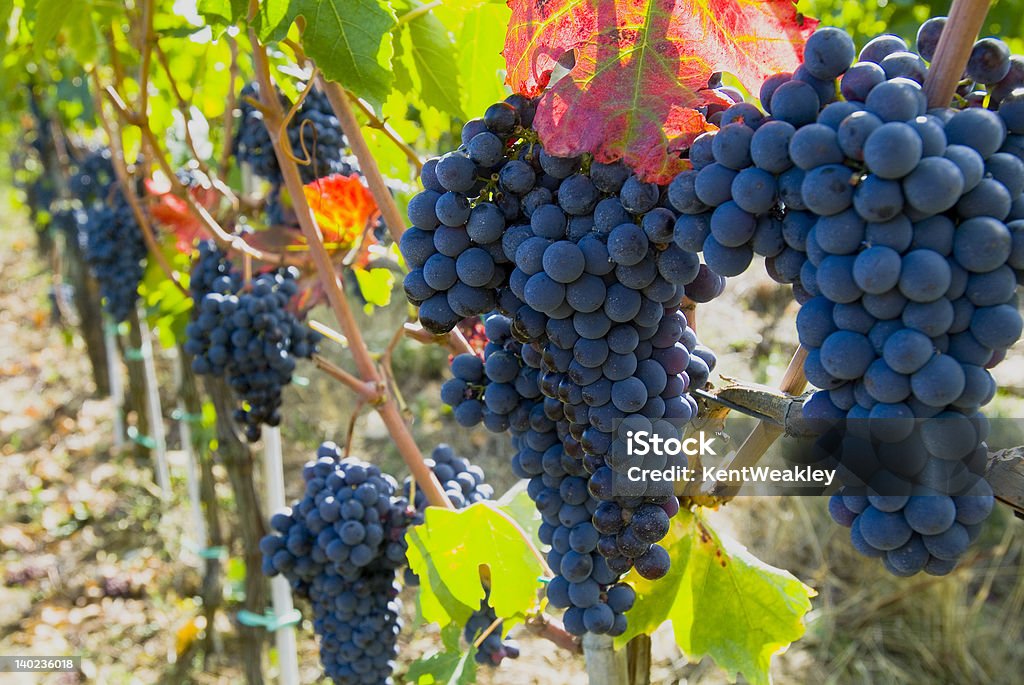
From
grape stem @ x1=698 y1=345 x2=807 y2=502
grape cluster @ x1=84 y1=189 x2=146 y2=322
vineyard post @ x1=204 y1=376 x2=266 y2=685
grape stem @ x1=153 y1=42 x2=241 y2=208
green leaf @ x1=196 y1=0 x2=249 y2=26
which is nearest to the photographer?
grape stem @ x1=698 y1=345 x2=807 y2=502

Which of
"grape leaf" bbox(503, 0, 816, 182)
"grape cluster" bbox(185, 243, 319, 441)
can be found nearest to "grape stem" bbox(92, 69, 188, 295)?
"grape cluster" bbox(185, 243, 319, 441)

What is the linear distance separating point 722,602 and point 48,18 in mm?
1333

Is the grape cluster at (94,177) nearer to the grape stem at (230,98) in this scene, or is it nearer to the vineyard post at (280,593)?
the grape stem at (230,98)

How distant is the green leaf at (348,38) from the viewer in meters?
0.96

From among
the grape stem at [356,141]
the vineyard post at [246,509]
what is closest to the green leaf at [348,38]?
the grape stem at [356,141]

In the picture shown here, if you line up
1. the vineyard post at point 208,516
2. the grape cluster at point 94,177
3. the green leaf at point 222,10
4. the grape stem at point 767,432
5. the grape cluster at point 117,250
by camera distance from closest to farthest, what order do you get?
the grape stem at point 767,432 < the green leaf at point 222,10 < the vineyard post at point 208,516 < the grape cluster at point 117,250 < the grape cluster at point 94,177

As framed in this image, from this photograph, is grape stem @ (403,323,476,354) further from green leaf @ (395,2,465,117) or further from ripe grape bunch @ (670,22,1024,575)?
ripe grape bunch @ (670,22,1024,575)

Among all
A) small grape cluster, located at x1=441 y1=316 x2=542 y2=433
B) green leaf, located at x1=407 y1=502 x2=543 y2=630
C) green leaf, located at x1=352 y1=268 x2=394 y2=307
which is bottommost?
green leaf, located at x1=407 y1=502 x2=543 y2=630

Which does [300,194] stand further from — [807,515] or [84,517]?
[84,517]

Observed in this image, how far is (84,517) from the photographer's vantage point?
4219mm

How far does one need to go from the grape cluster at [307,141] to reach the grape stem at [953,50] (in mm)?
1313

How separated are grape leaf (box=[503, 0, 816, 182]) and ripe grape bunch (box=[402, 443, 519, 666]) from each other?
2.57ft

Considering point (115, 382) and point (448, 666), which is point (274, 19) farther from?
point (115, 382)

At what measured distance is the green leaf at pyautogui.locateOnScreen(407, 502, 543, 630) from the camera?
3.62 feet
